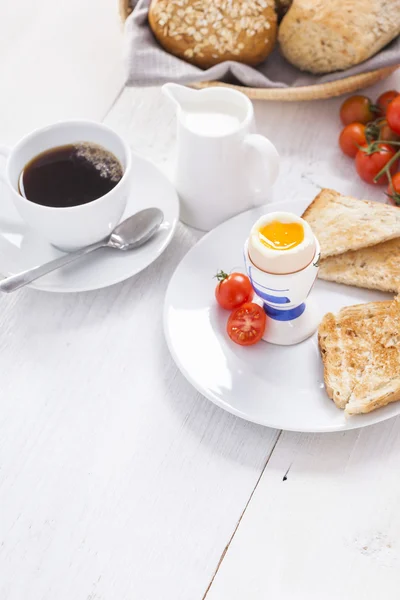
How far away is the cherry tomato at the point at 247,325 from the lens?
156cm

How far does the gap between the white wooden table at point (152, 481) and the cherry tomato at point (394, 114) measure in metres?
0.70

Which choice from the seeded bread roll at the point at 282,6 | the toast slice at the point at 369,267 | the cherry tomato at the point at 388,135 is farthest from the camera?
the seeded bread roll at the point at 282,6

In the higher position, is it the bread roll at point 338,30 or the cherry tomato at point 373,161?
the bread roll at point 338,30

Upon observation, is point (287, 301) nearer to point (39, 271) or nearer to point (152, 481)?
point (152, 481)

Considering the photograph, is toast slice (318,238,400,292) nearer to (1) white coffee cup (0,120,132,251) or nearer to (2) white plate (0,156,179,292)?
(2) white plate (0,156,179,292)

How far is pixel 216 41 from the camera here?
2.09m

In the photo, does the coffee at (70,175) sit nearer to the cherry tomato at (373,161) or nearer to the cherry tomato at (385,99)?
the cherry tomato at (373,161)

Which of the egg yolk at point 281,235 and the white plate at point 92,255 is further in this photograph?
the white plate at point 92,255

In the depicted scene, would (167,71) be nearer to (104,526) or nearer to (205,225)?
(205,225)

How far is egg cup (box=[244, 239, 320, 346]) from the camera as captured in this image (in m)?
1.48

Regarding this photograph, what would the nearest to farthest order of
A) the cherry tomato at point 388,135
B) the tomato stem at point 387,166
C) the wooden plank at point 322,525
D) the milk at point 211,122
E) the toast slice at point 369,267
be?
the wooden plank at point 322,525, the toast slice at point 369,267, the milk at point 211,122, the tomato stem at point 387,166, the cherry tomato at point 388,135

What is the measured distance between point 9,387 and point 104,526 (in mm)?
416

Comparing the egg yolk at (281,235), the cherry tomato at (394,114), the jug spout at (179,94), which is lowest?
the cherry tomato at (394,114)

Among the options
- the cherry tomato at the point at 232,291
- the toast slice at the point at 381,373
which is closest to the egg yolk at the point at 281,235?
the cherry tomato at the point at 232,291
